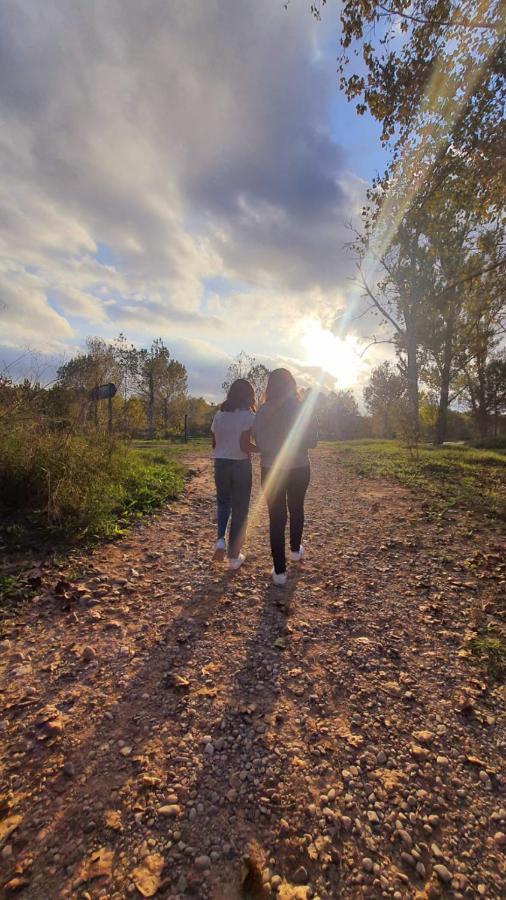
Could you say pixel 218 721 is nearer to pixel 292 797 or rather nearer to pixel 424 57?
pixel 292 797

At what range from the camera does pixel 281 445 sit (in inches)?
193

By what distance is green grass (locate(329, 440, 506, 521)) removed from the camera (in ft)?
27.6

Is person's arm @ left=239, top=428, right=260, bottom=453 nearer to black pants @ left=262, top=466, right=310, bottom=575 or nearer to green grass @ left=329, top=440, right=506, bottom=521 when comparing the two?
black pants @ left=262, top=466, right=310, bottom=575

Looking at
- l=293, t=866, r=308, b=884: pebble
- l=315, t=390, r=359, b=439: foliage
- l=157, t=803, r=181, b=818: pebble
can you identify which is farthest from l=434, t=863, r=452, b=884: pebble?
l=315, t=390, r=359, b=439: foliage

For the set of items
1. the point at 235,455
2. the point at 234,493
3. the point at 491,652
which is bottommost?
the point at 491,652

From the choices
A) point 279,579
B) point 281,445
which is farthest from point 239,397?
point 279,579

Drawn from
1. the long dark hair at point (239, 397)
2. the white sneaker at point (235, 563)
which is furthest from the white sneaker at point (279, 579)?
the long dark hair at point (239, 397)

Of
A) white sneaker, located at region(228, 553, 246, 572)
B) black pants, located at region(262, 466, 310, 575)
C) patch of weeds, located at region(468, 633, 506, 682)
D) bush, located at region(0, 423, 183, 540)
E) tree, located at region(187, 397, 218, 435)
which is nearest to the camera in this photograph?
patch of weeds, located at region(468, 633, 506, 682)

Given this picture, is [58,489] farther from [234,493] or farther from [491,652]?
[491,652]

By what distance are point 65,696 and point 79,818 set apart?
1.00 m

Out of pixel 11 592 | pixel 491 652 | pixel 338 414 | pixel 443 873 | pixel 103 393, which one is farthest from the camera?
pixel 338 414

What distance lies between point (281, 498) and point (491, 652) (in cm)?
263

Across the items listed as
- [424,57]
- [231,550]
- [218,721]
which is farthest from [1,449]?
[424,57]

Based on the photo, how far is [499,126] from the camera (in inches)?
291
